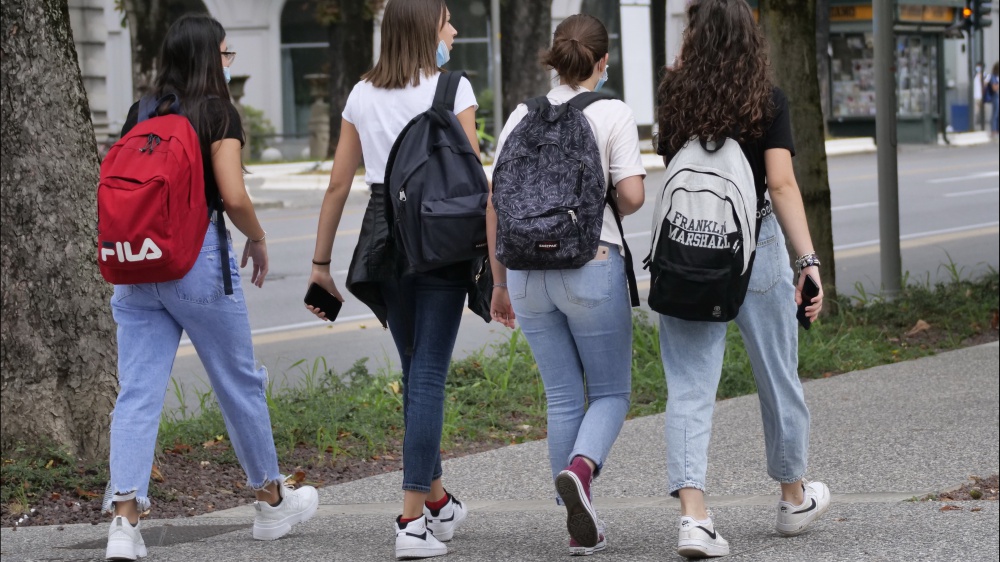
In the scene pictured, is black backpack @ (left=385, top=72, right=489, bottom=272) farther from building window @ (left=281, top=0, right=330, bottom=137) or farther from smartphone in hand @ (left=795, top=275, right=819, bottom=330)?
building window @ (left=281, top=0, right=330, bottom=137)

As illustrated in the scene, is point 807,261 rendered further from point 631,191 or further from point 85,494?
point 85,494

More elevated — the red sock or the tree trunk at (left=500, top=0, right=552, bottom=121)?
the tree trunk at (left=500, top=0, right=552, bottom=121)

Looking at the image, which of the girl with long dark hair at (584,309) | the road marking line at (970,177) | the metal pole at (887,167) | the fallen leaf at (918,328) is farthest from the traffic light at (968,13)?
the girl with long dark hair at (584,309)

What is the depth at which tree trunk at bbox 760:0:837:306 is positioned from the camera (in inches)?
348

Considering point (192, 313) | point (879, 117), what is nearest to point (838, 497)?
point (192, 313)

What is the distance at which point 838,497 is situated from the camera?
202 inches


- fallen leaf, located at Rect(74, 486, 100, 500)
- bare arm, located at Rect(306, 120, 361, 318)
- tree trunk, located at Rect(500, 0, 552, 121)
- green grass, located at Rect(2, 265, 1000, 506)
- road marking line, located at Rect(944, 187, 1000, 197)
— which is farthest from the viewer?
tree trunk, located at Rect(500, 0, 552, 121)

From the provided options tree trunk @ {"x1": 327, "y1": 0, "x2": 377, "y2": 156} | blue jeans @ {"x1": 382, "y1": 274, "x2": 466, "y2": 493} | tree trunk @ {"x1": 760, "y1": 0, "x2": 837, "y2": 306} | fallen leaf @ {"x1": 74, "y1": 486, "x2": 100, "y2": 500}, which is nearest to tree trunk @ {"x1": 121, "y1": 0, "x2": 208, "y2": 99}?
tree trunk @ {"x1": 327, "y1": 0, "x2": 377, "y2": 156}

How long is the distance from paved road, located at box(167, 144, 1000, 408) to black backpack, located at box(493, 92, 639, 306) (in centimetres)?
32

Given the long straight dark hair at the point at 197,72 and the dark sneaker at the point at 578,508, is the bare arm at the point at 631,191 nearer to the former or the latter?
the dark sneaker at the point at 578,508

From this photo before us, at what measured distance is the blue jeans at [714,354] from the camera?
4.12 metres

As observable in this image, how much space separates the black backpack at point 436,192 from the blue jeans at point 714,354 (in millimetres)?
684

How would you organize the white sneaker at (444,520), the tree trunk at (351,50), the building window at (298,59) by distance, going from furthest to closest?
the building window at (298,59) < the tree trunk at (351,50) < the white sneaker at (444,520)

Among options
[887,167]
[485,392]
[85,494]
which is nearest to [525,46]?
[887,167]
